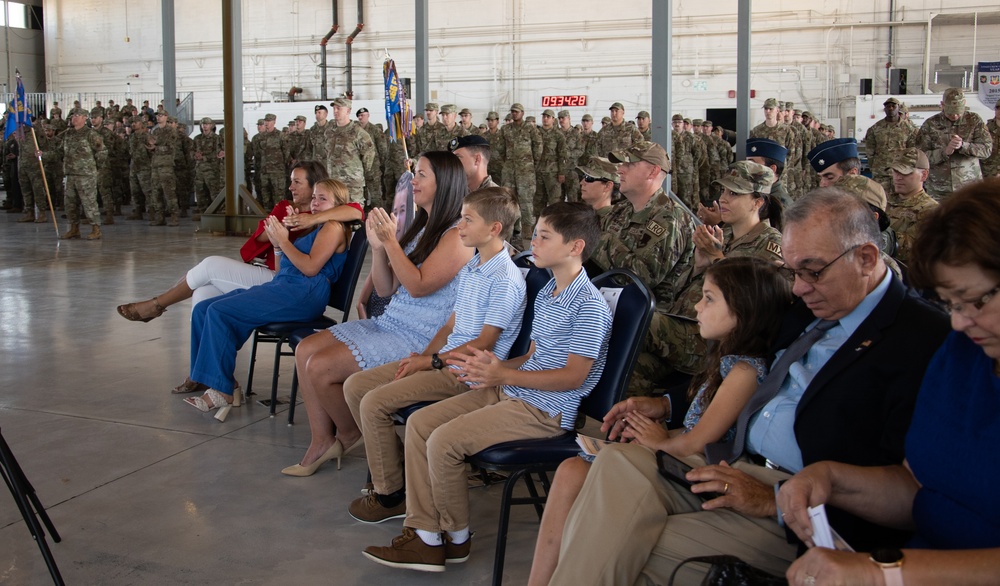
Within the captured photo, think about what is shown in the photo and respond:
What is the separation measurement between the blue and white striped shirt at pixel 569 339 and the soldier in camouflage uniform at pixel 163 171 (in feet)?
41.4

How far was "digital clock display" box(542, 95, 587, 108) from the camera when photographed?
20.5 m

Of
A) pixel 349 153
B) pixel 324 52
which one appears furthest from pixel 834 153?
pixel 324 52

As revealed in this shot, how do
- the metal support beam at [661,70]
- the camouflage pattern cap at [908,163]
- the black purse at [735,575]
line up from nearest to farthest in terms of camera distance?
the black purse at [735,575] < the camouflage pattern cap at [908,163] < the metal support beam at [661,70]

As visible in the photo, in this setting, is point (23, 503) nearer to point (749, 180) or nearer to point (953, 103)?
point (749, 180)

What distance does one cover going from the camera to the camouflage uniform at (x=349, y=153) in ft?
40.4

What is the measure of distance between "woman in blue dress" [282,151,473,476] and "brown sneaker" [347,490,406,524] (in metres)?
0.44

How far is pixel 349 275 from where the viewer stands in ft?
12.5

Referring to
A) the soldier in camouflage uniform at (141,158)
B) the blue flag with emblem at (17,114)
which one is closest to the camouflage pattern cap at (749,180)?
the blue flag with emblem at (17,114)

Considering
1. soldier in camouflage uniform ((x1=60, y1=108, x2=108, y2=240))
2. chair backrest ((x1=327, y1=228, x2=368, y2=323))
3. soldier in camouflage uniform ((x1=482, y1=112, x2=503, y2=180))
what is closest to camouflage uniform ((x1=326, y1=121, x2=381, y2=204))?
soldier in camouflage uniform ((x1=482, y1=112, x2=503, y2=180))

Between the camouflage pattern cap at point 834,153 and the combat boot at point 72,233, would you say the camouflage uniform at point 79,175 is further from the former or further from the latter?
the camouflage pattern cap at point 834,153

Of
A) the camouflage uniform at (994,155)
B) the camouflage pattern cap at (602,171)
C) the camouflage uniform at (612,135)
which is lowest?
the camouflage pattern cap at (602,171)

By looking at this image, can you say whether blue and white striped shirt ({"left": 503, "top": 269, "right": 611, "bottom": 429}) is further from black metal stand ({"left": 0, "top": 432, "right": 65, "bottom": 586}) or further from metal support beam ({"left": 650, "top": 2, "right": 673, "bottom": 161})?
metal support beam ({"left": 650, "top": 2, "right": 673, "bottom": 161})

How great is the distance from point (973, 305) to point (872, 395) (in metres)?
0.36

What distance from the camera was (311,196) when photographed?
13.6ft
